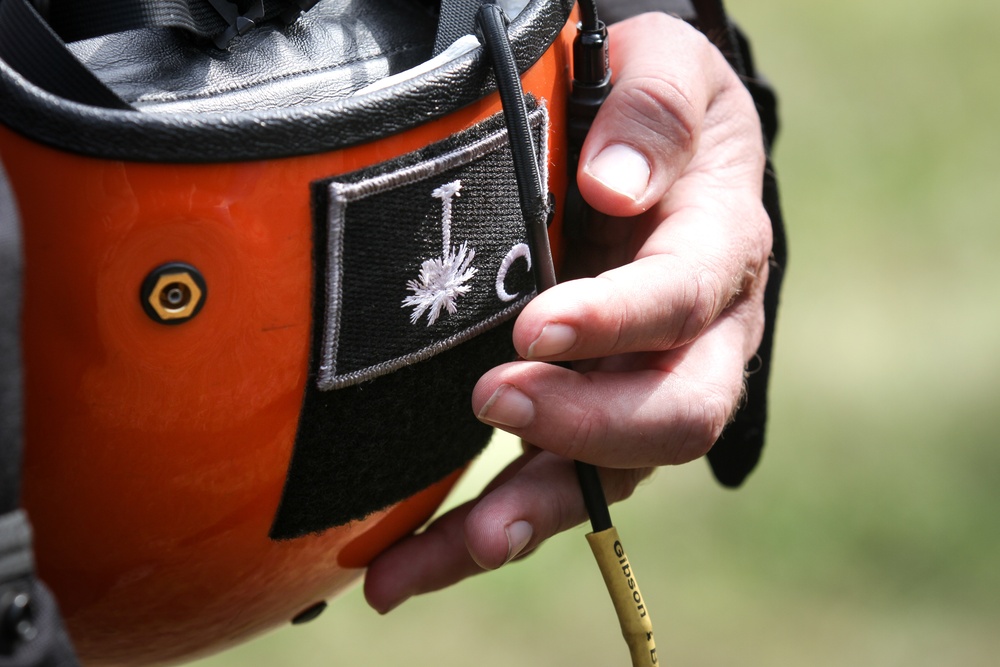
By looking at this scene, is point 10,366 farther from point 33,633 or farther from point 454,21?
point 454,21

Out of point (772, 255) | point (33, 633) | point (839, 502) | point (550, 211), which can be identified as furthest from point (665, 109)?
point (839, 502)

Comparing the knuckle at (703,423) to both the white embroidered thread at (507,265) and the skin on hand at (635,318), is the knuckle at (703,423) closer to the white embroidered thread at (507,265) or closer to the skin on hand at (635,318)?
the skin on hand at (635,318)

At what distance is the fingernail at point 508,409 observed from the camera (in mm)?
581

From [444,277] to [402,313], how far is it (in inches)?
1.2

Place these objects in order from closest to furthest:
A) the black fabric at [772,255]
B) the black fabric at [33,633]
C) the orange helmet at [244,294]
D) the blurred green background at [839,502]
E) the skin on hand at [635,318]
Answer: the black fabric at [33,633] < the orange helmet at [244,294] < the skin on hand at [635,318] < the black fabric at [772,255] < the blurred green background at [839,502]

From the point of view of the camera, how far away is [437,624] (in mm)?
1774

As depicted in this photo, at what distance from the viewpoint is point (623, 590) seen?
0.64 m

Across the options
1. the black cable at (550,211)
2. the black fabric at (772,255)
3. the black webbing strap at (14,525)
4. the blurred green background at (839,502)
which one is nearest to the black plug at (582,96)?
the black cable at (550,211)

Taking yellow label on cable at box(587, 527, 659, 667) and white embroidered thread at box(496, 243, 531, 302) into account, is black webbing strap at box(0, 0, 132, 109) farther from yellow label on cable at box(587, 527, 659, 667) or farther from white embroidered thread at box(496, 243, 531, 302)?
yellow label on cable at box(587, 527, 659, 667)

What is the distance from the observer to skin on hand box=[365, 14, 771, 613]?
0.59m

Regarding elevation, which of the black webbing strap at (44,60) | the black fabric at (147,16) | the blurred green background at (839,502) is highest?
the black fabric at (147,16)

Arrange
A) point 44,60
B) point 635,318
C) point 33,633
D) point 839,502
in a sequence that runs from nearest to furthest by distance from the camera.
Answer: point 33,633 → point 44,60 → point 635,318 → point 839,502

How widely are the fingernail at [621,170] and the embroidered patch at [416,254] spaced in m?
0.05

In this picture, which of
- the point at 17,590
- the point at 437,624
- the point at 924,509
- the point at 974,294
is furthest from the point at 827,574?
the point at 17,590
